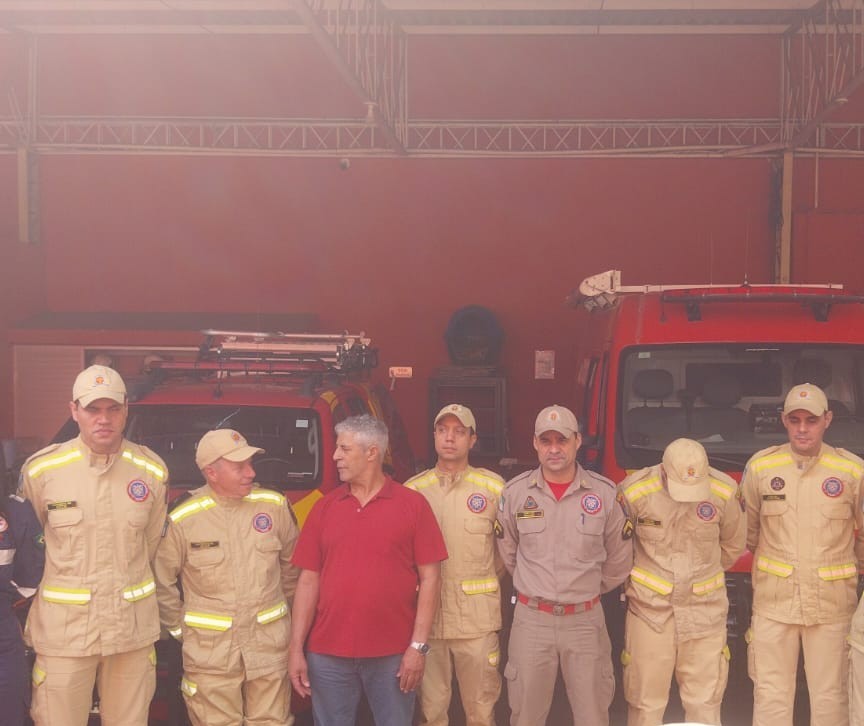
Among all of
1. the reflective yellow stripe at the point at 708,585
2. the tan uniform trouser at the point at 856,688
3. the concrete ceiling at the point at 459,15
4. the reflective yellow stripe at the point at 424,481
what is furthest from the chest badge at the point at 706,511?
the concrete ceiling at the point at 459,15

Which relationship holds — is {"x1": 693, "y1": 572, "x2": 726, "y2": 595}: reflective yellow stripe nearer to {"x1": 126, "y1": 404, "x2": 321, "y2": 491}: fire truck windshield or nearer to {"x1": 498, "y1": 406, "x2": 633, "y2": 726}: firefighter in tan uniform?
{"x1": 498, "y1": 406, "x2": 633, "y2": 726}: firefighter in tan uniform

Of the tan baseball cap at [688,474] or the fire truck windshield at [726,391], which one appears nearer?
the tan baseball cap at [688,474]

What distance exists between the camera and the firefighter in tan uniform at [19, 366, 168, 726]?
4.06 m

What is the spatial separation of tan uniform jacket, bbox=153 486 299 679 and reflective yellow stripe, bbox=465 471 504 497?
986mm

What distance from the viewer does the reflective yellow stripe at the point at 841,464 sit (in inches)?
189

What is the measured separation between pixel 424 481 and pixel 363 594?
0.88 metres

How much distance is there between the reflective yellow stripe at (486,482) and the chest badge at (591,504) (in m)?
0.46

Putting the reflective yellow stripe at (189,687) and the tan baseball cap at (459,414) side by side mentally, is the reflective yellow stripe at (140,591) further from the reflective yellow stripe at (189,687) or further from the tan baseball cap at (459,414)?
the tan baseball cap at (459,414)

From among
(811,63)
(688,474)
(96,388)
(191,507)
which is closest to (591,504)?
(688,474)

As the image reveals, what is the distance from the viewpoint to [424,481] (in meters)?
4.87

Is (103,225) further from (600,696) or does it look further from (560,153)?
(600,696)

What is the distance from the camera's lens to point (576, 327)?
12.1m

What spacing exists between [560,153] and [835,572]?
7.87 metres

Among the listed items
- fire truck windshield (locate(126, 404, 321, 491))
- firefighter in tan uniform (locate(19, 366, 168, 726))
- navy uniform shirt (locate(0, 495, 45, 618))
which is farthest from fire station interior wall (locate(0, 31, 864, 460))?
navy uniform shirt (locate(0, 495, 45, 618))
